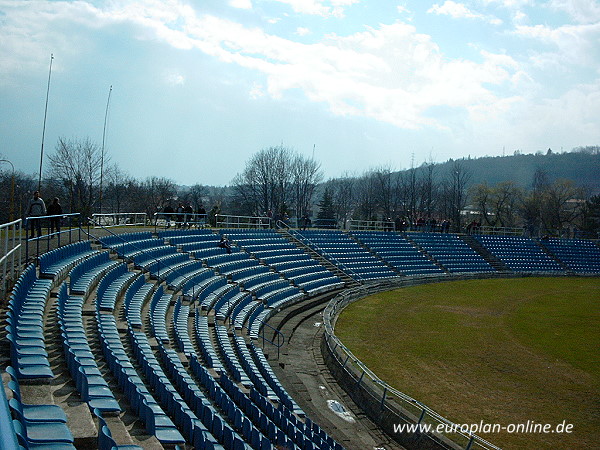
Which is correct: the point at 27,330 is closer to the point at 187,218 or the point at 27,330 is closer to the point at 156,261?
the point at 156,261

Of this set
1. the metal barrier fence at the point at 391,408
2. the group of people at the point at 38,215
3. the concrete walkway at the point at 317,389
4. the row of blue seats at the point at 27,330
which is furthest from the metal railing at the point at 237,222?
the row of blue seats at the point at 27,330

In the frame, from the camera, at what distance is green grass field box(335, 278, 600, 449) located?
12.3m

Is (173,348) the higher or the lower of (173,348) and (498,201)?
the lower

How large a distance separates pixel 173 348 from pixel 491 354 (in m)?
10.8

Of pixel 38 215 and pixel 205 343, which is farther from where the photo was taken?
pixel 38 215

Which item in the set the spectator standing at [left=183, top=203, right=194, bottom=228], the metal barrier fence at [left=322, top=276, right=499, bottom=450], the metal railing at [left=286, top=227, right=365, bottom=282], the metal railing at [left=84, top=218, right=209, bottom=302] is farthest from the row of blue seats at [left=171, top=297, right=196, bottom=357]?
the metal railing at [left=286, top=227, right=365, bottom=282]

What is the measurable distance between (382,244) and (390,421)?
89.2 feet

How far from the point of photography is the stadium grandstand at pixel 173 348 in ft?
19.3

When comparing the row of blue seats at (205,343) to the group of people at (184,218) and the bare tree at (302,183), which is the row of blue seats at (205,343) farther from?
the bare tree at (302,183)

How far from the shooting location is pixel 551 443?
10805mm

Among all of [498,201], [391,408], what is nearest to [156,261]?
[391,408]

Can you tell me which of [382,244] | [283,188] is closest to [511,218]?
[283,188]

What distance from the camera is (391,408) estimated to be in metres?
11.6

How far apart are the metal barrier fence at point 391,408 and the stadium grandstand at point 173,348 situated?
53mm
